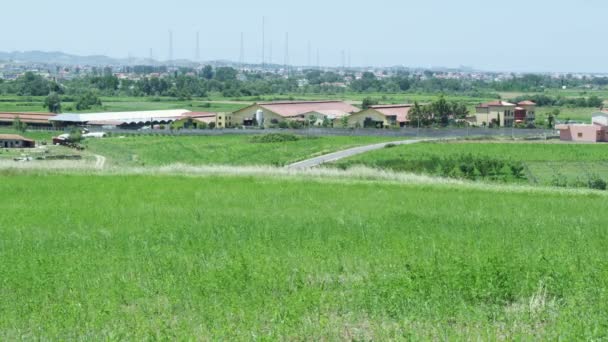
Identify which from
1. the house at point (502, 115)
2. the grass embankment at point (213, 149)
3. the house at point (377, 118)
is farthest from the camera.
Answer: the house at point (502, 115)

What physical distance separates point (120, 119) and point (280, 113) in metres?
8.86

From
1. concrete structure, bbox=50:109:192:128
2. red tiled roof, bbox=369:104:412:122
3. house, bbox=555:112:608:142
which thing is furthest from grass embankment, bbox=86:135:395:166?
red tiled roof, bbox=369:104:412:122

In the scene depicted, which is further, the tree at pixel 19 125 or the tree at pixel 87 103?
the tree at pixel 87 103

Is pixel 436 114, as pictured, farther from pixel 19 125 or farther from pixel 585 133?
pixel 19 125

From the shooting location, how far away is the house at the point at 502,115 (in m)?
46.2

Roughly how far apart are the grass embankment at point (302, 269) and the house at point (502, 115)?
3238 cm

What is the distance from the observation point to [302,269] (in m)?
8.31

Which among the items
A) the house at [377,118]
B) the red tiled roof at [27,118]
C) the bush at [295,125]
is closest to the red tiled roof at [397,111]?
the house at [377,118]

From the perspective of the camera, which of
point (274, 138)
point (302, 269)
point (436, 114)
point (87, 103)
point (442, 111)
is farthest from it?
point (87, 103)

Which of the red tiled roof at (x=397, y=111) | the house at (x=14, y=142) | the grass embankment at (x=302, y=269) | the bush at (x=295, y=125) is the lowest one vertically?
the house at (x=14, y=142)

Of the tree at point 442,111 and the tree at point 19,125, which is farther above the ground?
the tree at point 442,111

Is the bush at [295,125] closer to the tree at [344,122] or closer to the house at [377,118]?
the tree at [344,122]

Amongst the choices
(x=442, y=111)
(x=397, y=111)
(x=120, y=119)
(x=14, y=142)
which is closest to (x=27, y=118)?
(x=120, y=119)

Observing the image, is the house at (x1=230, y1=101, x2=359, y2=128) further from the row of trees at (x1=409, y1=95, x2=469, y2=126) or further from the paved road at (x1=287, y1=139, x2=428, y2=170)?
the paved road at (x1=287, y1=139, x2=428, y2=170)
